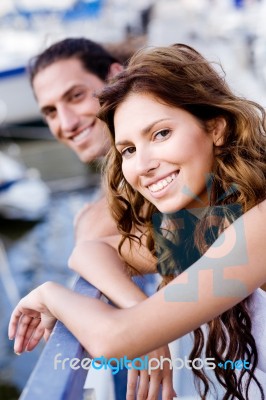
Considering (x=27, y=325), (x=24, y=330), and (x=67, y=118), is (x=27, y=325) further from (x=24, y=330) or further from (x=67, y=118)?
(x=67, y=118)

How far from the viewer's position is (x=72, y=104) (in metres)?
2.16

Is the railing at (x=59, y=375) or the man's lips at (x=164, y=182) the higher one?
the man's lips at (x=164, y=182)

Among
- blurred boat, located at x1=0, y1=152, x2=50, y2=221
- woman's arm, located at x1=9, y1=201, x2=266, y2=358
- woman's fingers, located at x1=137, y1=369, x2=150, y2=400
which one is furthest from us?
blurred boat, located at x1=0, y1=152, x2=50, y2=221

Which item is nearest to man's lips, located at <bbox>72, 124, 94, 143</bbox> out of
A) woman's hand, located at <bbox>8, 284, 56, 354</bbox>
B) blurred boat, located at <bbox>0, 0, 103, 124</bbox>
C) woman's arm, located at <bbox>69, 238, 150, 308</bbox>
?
woman's arm, located at <bbox>69, 238, 150, 308</bbox>

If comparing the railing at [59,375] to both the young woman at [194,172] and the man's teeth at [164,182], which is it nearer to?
the young woman at [194,172]

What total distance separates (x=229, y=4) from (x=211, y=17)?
1.40 ft

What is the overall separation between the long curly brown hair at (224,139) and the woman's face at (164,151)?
0.08ft

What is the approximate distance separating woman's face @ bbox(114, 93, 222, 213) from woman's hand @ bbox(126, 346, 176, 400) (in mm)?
323

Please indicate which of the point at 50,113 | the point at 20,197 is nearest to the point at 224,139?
the point at 50,113

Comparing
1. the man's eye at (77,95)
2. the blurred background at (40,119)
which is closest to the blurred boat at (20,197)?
the blurred background at (40,119)

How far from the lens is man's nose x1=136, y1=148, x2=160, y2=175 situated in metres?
1.17

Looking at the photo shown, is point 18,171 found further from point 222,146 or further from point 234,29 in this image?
point 222,146

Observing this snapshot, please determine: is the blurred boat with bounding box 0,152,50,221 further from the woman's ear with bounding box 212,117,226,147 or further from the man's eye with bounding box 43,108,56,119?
the woman's ear with bounding box 212,117,226,147

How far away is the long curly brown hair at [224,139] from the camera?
116cm
